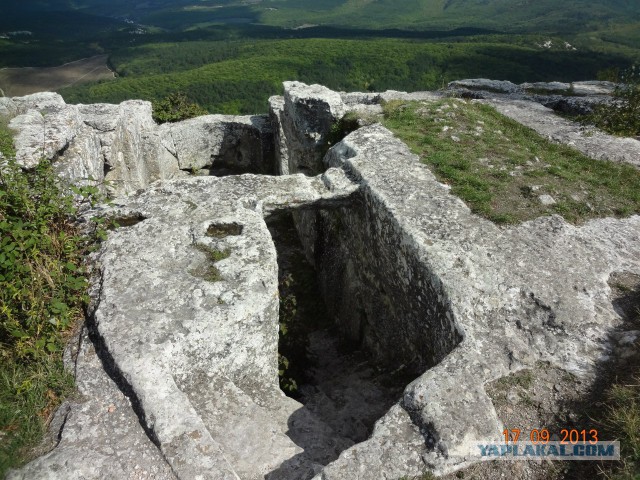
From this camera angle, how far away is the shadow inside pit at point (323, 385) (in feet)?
15.0

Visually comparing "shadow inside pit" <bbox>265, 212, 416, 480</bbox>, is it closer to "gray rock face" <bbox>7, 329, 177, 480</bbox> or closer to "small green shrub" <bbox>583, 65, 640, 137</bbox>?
"gray rock face" <bbox>7, 329, 177, 480</bbox>

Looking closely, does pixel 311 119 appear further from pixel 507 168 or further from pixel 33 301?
pixel 33 301

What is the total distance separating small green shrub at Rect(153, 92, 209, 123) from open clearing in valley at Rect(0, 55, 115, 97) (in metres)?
46.4

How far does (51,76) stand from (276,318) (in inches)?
2845

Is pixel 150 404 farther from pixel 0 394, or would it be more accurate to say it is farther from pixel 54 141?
pixel 54 141

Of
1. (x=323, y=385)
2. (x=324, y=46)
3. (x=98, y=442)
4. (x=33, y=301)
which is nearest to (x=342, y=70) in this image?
(x=324, y=46)

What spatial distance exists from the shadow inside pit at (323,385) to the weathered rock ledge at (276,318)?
62 millimetres

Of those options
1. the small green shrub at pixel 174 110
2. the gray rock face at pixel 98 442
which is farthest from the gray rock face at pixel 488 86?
the gray rock face at pixel 98 442

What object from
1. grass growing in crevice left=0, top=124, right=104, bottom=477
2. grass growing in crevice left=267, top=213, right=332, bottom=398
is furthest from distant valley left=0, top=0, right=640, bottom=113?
grass growing in crevice left=0, top=124, right=104, bottom=477

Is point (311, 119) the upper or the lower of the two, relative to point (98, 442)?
upper

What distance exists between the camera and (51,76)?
6241 cm

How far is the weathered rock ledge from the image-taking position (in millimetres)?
3686

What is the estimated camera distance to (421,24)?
121938mm

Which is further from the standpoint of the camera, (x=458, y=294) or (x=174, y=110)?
(x=174, y=110)
